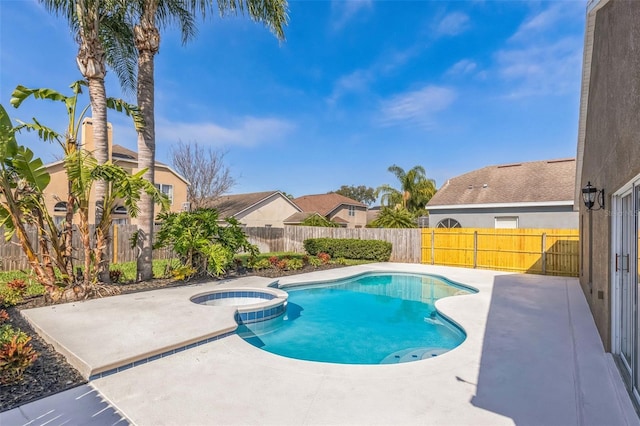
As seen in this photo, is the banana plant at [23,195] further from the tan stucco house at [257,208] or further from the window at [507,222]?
the tan stucco house at [257,208]

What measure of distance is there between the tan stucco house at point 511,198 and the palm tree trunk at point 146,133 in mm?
18323

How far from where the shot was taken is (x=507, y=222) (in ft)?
66.8

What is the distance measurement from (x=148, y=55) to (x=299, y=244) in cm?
1539

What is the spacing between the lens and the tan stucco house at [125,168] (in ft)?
64.8

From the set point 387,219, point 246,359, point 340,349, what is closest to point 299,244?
point 387,219

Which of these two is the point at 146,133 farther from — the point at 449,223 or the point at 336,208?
the point at 336,208

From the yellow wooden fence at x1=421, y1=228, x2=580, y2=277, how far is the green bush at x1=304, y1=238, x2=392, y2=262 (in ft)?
7.04

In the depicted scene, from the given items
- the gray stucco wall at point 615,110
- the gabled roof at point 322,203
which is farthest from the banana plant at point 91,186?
the gabled roof at point 322,203

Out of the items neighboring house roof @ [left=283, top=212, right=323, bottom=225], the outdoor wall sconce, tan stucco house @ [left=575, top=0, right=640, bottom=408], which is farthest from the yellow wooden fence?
neighboring house roof @ [left=283, top=212, right=323, bottom=225]

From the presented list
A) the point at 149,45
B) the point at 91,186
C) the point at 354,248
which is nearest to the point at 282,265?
the point at 354,248

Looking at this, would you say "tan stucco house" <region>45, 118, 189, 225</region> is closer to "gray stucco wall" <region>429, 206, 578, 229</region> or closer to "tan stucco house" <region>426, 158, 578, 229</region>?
"tan stucco house" <region>426, 158, 578, 229</region>

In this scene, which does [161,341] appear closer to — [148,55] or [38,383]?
[38,383]

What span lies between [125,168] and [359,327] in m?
16.3

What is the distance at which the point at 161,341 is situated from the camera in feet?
17.6
